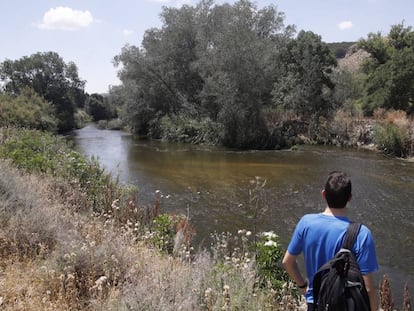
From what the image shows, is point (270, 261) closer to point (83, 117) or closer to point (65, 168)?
point (65, 168)

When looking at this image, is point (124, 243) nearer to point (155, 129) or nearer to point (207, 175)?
point (207, 175)

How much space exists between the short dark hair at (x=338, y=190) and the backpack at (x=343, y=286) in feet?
1.18

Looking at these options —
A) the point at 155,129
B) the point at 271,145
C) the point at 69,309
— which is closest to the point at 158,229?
the point at 69,309

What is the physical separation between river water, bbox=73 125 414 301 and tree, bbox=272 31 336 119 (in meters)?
5.45

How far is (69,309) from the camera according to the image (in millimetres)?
3766

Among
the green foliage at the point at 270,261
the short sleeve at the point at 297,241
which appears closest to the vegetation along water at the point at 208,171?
the green foliage at the point at 270,261

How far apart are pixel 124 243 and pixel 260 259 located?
1.70m

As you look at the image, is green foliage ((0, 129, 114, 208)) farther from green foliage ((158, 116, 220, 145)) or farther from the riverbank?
green foliage ((158, 116, 220, 145))

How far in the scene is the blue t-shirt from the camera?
282cm

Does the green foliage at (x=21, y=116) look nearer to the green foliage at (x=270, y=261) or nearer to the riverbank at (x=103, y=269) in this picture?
the riverbank at (x=103, y=269)

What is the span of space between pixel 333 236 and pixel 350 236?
141 millimetres

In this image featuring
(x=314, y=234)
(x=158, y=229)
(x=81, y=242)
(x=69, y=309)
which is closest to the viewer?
(x=314, y=234)

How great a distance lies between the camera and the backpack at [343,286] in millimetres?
2654

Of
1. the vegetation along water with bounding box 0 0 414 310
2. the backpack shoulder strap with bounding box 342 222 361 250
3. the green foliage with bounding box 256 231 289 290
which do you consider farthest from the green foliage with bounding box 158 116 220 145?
the backpack shoulder strap with bounding box 342 222 361 250
